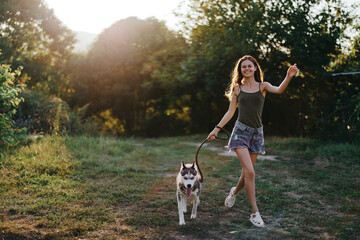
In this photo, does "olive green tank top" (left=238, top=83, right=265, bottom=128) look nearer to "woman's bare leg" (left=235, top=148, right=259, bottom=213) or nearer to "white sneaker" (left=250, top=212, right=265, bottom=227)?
"woman's bare leg" (left=235, top=148, right=259, bottom=213)

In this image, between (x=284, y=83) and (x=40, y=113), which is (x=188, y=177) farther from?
(x=40, y=113)

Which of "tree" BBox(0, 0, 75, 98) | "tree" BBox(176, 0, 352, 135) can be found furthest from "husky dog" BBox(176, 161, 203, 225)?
"tree" BBox(0, 0, 75, 98)

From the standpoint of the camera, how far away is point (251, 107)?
4445 mm

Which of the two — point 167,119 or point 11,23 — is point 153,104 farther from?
point 11,23

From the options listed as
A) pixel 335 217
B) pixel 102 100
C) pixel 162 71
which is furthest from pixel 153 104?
pixel 335 217

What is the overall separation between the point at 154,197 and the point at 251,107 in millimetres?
2553

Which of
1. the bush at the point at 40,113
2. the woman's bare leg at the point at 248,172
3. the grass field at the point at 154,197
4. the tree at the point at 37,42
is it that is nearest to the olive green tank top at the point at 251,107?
the woman's bare leg at the point at 248,172

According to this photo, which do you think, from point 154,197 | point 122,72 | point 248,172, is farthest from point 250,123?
point 122,72

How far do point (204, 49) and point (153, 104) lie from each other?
10.9 m

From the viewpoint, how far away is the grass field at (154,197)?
4137 mm

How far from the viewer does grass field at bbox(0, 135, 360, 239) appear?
13.6 ft

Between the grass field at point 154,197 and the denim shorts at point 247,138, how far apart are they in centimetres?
109

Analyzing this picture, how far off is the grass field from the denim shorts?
1.09m

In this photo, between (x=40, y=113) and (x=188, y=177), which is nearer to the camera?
(x=188, y=177)
